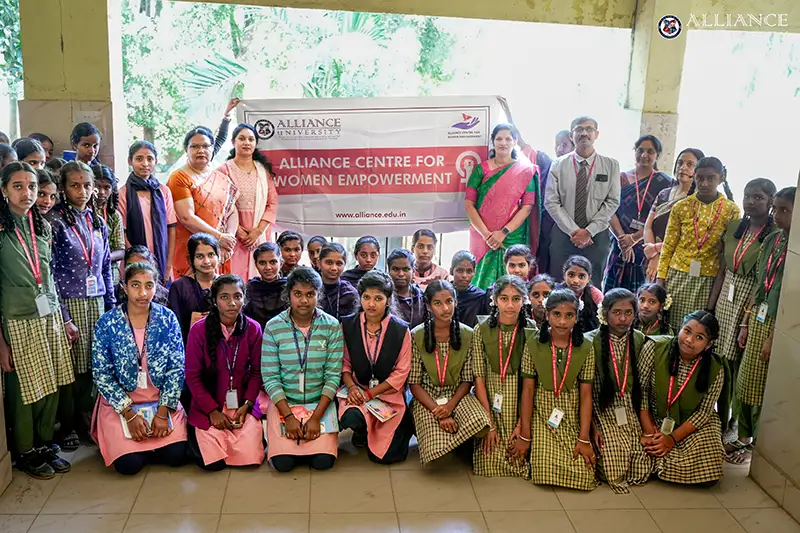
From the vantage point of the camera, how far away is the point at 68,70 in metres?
5.22

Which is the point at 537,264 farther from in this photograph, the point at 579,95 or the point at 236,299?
the point at 579,95

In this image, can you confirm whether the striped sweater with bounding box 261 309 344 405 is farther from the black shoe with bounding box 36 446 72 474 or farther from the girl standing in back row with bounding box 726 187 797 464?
the girl standing in back row with bounding box 726 187 797 464

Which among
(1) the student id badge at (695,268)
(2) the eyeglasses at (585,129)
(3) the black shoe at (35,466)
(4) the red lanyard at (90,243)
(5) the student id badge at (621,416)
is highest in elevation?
(2) the eyeglasses at (585,129)

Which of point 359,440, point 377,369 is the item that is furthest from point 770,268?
point 359,440

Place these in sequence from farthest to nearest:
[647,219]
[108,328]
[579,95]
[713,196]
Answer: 1. [579,95]
2. [647,219]
3. [713,196]
4. [108,328]

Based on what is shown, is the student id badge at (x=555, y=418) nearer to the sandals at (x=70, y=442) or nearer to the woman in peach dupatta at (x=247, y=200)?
the woman in peach dupatta at (x=247, y=200)

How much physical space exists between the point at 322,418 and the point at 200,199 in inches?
73.5

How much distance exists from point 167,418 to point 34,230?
3.71 feet

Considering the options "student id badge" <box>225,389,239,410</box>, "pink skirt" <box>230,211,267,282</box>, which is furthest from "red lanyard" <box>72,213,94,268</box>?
"pink skirt" <box>230,211,267,282</box>

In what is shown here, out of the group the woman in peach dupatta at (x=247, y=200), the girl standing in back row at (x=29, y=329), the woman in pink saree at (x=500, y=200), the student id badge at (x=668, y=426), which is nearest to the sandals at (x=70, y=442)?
the girl standing in back row at (x=29, y=329)

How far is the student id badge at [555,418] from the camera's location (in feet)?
11.9

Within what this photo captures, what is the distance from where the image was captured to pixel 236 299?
3682 mm

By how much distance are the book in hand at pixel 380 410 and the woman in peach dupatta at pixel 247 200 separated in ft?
5.20

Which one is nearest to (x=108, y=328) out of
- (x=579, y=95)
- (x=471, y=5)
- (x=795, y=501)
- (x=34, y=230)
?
(x=34, y=230)
